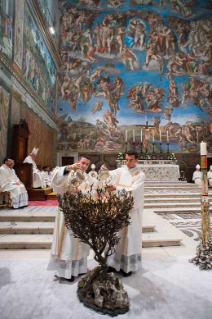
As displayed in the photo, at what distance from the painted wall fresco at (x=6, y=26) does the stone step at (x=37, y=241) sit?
21.2ft

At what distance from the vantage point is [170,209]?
6.27 meters

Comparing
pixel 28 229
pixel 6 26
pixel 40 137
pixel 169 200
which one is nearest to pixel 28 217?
pixel 28 229

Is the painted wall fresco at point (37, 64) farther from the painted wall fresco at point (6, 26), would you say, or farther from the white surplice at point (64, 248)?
the white surplice at point (64, 248)

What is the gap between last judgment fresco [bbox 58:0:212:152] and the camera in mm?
15094

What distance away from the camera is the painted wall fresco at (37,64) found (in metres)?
9.21

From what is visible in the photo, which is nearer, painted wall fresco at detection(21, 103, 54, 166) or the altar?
painted wall fresco at detection(21, 103, 54, 166)

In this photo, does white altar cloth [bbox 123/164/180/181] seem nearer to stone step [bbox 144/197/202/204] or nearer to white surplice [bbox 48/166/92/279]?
stone step [bbox 144/197/202/204]

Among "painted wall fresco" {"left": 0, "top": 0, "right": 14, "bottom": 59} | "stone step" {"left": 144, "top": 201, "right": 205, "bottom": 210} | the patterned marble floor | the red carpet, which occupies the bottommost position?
the patterned marble floor

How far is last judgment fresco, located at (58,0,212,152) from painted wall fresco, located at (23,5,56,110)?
1.96 metres

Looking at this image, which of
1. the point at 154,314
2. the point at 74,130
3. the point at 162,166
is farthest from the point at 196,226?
the point at 74,130

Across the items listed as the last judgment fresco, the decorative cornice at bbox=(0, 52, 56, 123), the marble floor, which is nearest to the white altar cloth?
the last judgment fresco

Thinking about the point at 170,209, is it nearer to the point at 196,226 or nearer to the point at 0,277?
the point at 196,226

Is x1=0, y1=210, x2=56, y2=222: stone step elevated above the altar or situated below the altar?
below

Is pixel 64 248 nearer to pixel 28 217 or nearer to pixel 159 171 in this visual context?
pixel 28 217
